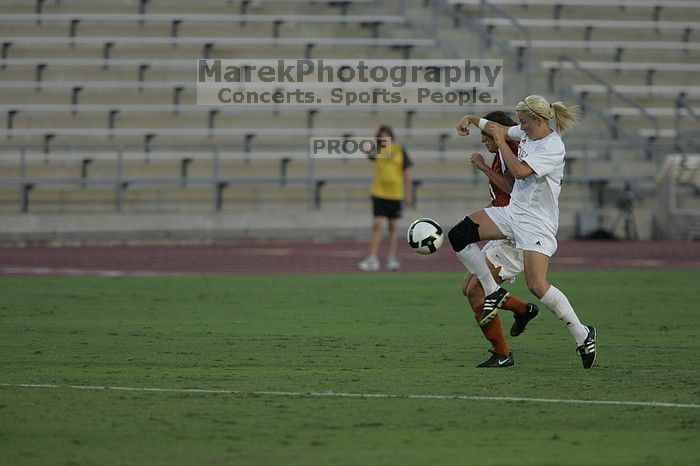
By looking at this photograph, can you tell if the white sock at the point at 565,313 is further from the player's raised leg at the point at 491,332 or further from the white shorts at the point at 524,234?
the player's raised leg at the point at 491,332

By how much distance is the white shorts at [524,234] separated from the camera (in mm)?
9484

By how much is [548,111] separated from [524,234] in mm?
880

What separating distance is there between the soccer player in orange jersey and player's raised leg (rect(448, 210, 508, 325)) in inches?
6.7

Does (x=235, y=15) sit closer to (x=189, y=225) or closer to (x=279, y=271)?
(x=189, y=225)

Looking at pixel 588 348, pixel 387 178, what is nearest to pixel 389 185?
pixel 387 178

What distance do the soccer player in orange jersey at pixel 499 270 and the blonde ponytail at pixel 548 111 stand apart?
0.52 m

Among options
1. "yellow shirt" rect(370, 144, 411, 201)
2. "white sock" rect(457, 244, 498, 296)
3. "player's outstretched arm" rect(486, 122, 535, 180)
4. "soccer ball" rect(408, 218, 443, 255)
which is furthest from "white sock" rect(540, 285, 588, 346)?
"yellow shirt" rect(370, 144, 411, 201)

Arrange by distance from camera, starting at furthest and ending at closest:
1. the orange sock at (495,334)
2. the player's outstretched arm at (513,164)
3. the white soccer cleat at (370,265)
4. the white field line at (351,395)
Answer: the white soccer cleat at (370,265) < the orange sock at (495,334) < the player's outstretched arm at (513,164) < the white field line at (351,395)

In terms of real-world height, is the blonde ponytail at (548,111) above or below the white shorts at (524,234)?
above

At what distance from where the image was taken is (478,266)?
31.8 feet

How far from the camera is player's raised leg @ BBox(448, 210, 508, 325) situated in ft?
31.3

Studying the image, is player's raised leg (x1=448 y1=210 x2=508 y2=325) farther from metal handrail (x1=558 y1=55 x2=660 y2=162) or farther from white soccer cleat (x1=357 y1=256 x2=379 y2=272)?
metal handrail (x1=558 y1=55 x2=660 y2=162)

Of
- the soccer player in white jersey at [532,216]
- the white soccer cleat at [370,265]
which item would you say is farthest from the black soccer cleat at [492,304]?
the white soccer cleat at [370,265]

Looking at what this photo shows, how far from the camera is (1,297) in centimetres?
1565
